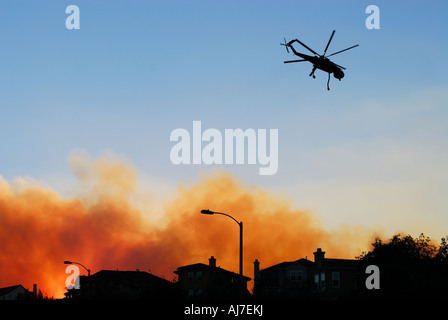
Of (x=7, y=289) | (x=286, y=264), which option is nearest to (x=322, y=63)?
(x=286, y=264)

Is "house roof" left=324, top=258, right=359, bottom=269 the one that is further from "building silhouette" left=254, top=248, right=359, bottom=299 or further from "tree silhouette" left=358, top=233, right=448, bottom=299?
"tree silhouette" left=358, top=233, right=448, bottom=299

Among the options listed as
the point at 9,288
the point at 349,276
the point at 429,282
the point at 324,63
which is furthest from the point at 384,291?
the point at 9,288

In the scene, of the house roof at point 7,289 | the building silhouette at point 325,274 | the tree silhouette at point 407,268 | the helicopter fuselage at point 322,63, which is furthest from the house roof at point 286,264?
the house roof at point 7,289

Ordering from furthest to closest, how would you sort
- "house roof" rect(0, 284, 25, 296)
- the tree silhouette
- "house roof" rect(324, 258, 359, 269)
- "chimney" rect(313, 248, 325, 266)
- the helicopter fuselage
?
"house roof" rect(0, 284, 25, 296) < "chimney" rect(313, 248, 325, 266) < "house roof" rect(324, 258, 359, 269) < the tree silhouette < the helicopter fuselage

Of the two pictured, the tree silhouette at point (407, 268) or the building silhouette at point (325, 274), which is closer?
the tree silhouette at point (407, 268)

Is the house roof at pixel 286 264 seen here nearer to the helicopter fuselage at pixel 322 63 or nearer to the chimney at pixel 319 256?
the chimney at pixel 319 256

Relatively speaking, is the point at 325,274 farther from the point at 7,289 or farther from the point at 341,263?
the point at 7,289

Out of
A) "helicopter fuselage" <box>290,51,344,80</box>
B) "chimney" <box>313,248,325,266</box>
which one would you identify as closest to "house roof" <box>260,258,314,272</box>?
"chimney" <box>313,248,325,266</box>
